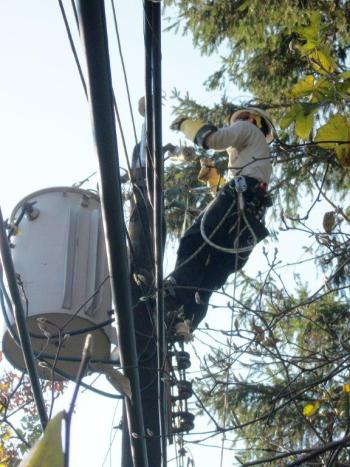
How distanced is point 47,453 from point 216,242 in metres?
3.56

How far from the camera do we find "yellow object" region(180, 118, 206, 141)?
15.4 ft

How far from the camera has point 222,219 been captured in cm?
426

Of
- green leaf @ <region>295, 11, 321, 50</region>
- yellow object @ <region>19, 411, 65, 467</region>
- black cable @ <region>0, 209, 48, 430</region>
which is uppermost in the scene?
green leaf @ <region>295, 11, 321, 50</region>

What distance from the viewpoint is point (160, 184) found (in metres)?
3.00

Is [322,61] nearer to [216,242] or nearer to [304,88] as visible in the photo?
[304,88]

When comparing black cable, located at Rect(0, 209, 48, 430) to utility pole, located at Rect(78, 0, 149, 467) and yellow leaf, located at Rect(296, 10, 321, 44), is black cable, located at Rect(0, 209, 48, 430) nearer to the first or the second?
utility pole, located at Rect(78, 0, 149, 467)

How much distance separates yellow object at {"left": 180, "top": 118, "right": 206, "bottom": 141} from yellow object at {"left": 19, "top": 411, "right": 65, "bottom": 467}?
12.7ft

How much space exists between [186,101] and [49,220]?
4.29 m

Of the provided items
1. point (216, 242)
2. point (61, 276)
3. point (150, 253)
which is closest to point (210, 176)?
point (216, 242)

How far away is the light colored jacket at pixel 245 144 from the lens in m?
4.66

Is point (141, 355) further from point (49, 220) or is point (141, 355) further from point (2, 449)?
point (2, 449)

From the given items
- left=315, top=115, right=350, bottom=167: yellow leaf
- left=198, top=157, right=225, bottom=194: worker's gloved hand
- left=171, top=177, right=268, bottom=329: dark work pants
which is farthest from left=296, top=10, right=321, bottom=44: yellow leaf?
left=198, top=157, right=225, bottom=194: worker's gloved hand

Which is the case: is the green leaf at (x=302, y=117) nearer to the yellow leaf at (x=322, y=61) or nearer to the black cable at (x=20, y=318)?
the yellow leaf at (x=322, y=61)

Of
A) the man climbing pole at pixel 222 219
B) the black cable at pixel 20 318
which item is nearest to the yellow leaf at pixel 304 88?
the black cable at pixel 20 318
